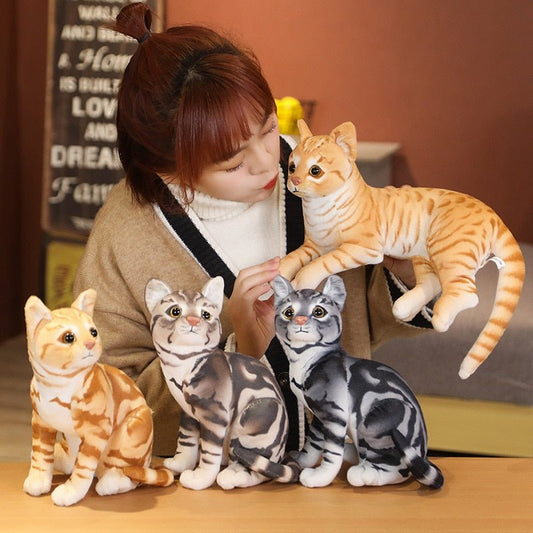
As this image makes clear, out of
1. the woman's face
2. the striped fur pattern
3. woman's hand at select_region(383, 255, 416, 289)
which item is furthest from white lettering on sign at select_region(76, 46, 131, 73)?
the striped fur pattern

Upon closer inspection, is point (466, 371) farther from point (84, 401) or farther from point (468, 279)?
point (84, 401)

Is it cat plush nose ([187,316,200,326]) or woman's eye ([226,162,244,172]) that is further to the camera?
woman's eye ([226,162,244,172])

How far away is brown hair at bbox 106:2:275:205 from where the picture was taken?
41.4 inches

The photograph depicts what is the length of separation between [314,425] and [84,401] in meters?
0.28

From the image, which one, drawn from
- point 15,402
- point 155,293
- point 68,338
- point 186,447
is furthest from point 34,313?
point 15,402

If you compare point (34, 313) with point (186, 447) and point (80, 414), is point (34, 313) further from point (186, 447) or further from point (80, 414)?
point (186, 447)

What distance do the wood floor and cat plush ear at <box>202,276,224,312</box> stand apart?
70.0 inches

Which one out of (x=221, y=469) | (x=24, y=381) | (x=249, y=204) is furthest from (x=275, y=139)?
(x=24, y=381)

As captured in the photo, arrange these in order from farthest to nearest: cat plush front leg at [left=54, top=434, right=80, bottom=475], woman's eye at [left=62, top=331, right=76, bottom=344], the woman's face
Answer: the woman's face < cat plush front leg at [left=54, top=434, right=80, bottom=475] < woman's eye at [left=62, top=331, right=76, bottom=344]

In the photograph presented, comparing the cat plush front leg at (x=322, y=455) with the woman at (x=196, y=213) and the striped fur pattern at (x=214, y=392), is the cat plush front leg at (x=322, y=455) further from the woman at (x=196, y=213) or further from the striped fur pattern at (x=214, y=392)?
the woman at (x=196, y=213)

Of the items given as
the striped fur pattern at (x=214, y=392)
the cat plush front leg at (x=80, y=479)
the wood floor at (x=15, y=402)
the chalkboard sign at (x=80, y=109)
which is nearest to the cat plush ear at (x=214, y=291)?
the striped fur pattern at (x=214, y=392)

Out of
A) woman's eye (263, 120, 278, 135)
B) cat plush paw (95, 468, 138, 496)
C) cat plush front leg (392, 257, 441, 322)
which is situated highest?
woman's eye (263, 120, 278, 135)

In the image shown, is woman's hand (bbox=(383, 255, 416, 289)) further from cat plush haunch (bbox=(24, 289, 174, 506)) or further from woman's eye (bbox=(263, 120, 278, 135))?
cat plush haunch (bbox=(24, 289, 174, 506))

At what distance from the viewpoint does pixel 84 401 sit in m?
0.91
